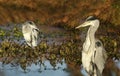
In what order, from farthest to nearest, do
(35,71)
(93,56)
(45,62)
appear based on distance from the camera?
1. (45,62)
2. (35,71)
3. (93,56)

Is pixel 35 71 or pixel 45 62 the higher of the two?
pixel 45 62

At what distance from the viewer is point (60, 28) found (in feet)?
66.0

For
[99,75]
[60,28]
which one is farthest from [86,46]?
[60,28]

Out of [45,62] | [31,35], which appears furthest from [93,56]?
[31,35]

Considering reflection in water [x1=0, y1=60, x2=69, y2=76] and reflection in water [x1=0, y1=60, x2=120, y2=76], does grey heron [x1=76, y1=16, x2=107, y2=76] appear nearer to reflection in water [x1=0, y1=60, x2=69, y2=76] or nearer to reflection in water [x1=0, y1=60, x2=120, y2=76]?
reflection in water [x1=0, y1=60, x2=120, y2=76]

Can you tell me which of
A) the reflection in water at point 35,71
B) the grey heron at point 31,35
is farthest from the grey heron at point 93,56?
the grey heron at point 31,35

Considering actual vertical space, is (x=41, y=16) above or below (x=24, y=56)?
above

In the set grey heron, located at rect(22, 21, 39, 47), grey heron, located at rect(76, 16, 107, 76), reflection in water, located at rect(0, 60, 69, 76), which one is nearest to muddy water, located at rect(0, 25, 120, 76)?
reflection in water, located at rect(0, 60, 69, 76)

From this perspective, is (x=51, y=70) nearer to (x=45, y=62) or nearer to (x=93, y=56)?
(x=45, y=62)

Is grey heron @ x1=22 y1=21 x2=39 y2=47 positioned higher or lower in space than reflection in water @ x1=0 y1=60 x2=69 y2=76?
higher

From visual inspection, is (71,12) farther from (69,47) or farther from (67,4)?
(69,47)

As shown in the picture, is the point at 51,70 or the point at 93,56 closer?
the point at 93,56

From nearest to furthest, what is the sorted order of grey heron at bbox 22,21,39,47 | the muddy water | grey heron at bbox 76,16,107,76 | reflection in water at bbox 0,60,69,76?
grey heron at bbox 76,16,107,76, reflection in water at bbox 0,60,69,76, the muddy water, grey heron at bbox 22,21,39,47

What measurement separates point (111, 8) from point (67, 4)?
4.13 meters
